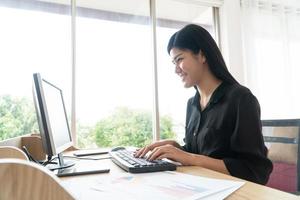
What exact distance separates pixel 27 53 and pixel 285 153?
6.60 feet

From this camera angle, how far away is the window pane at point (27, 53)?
7.29 ft

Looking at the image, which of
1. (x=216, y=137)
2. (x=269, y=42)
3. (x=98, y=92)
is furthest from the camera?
(x=269, y=42)

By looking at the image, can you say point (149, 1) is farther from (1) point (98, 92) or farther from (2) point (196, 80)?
(2) point (196, 80)

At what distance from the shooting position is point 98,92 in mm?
2537

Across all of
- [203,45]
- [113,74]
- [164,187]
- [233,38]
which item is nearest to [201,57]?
[203,45]

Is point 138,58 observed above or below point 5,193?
above

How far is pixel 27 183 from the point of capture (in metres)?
0.32

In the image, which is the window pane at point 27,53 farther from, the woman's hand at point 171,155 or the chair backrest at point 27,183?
the chair backrest at point 27,183

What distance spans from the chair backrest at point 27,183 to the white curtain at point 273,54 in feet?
9.62

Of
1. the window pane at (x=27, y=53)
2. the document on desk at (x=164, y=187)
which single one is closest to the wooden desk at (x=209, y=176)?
the document on desk at (x=164, y=187)

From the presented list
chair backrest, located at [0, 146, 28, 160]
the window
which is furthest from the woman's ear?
the window

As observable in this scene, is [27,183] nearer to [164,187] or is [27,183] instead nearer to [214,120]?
[164,187]

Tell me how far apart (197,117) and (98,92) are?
1.42 m

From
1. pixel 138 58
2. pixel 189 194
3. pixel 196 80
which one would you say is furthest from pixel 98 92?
pixel 189 194
